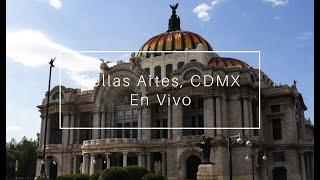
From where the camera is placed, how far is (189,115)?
2280 inches

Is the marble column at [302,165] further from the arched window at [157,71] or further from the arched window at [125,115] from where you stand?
the arched window at [157,71]

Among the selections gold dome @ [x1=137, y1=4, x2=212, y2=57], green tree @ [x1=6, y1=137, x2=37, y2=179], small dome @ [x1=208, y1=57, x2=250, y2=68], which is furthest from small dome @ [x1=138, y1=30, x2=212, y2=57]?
green tree @ [x1=6, y1=137, x2=37, y2=179]

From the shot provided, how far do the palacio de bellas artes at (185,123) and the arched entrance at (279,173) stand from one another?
137 mm

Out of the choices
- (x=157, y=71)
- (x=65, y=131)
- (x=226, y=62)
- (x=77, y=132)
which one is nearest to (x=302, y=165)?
(x=226, y=62)

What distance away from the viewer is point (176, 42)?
68.8 metres

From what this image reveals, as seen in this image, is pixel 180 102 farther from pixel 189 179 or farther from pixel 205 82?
pixel 189 179

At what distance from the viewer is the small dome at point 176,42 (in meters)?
68.3

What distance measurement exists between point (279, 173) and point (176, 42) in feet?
85.3

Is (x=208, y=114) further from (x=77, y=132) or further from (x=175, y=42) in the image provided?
(x=77, y=132)

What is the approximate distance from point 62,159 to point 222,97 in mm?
27050

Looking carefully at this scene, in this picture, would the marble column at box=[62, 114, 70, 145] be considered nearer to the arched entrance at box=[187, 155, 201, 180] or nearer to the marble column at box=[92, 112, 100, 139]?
the marble column at box=[92, 112, 100, 139]

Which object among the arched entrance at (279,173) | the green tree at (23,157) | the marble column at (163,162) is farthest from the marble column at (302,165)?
the green tree at (23,157)
